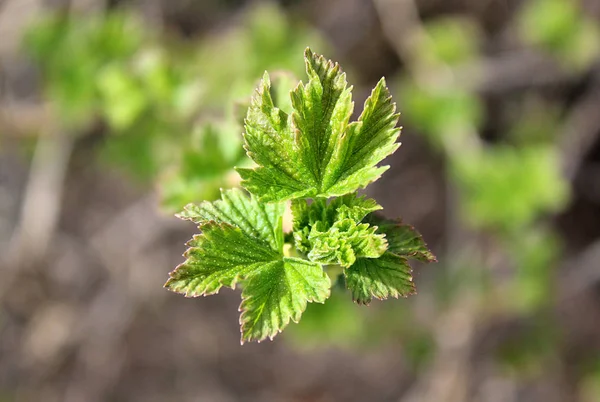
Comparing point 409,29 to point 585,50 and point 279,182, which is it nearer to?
point 585,50

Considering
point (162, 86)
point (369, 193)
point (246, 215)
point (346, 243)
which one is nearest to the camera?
point (346, 243)

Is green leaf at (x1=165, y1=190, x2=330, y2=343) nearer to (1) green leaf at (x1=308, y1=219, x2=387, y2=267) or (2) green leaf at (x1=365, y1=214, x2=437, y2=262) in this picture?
(1) green leaf at (x1=308, y1=219, x2=387, y2=267)

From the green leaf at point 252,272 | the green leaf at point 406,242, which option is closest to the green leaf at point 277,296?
the green leaf at point 252,272

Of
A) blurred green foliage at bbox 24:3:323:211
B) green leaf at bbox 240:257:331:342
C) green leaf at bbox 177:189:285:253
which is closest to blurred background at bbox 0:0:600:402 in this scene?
blurred green foliage at bbox 24:3:323:211

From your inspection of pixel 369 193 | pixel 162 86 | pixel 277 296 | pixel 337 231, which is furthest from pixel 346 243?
pixel 369 193

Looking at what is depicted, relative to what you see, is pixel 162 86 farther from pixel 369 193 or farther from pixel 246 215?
pixel 369 193
